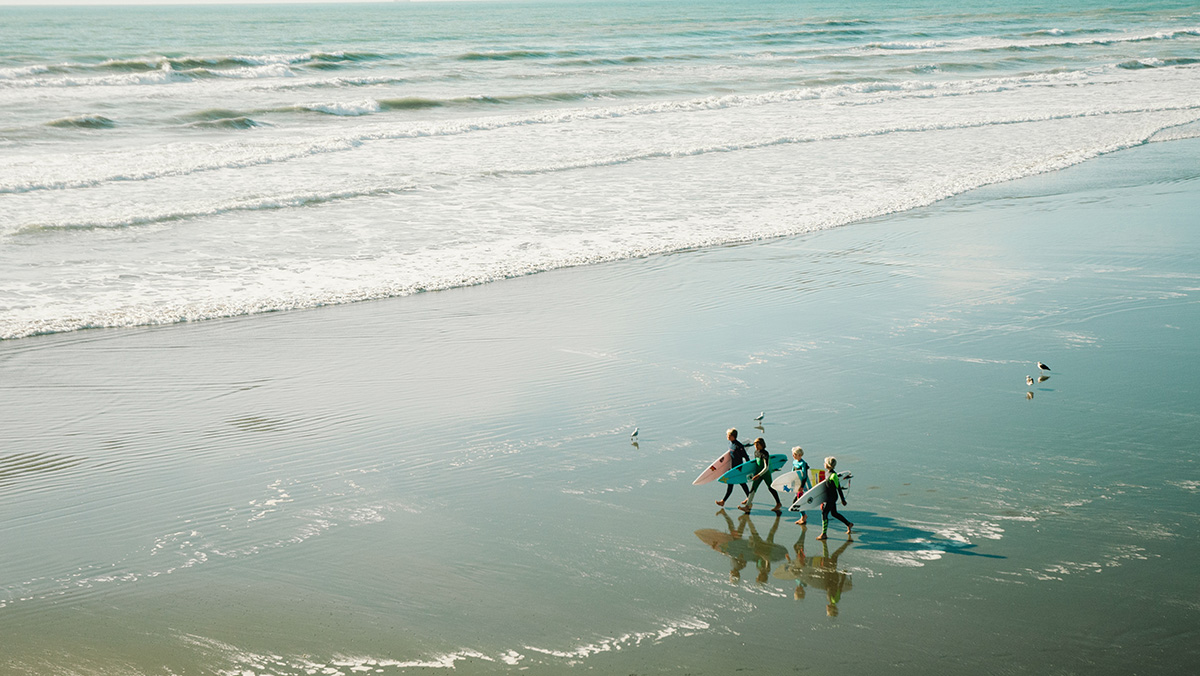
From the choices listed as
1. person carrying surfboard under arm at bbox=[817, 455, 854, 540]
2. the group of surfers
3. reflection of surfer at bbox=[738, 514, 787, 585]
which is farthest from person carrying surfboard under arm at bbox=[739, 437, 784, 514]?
person carrying surfboard under arm at bbox=[817, 455, 854, 540]

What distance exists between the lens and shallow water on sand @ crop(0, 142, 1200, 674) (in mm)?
6270

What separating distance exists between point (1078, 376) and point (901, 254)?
595 cm

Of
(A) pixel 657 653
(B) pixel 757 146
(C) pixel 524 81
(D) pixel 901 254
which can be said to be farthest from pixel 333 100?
(A) pixel 657 653

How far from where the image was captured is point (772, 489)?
7.85 m

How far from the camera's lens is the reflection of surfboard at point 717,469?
791 cm

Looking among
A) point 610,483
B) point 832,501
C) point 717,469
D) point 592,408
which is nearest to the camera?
point 832,501

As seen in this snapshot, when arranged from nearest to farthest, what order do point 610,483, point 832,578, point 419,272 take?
point 832,578 → point 610,483 → point 419,272

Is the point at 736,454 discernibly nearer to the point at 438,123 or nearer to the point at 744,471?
the point at 744,471

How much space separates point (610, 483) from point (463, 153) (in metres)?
20.7

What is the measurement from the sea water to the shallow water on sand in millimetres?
3040

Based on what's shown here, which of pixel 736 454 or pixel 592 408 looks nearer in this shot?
pixel 736 454

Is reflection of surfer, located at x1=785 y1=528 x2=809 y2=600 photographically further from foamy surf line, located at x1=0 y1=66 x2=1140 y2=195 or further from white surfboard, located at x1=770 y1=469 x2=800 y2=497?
foamy surf line, located at x1=0 y1=66 x2=1140 y2=195

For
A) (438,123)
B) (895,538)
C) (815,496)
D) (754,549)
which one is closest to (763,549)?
(754,549)

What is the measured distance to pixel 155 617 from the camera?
21.5ft
